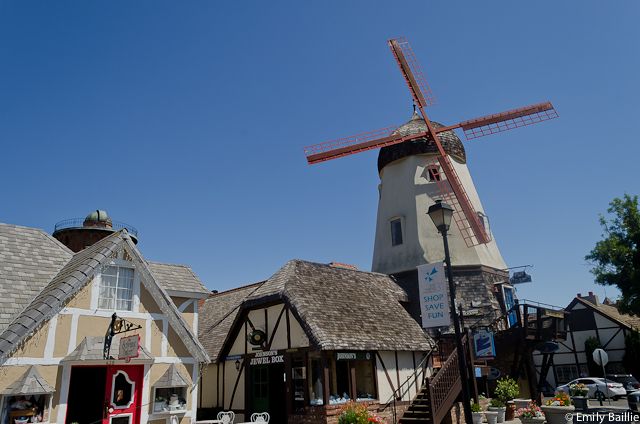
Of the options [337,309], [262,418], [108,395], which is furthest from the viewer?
[337,309]

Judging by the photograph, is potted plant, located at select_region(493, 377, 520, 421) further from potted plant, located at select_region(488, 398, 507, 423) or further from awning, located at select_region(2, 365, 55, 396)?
awning, located at select_region(2, 365, 55, 396)

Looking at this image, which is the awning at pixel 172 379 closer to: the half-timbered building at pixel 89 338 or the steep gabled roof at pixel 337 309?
the half-timbered building at pixel 89 338

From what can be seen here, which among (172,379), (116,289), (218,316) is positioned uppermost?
(218,316)

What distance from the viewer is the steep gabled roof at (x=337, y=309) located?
16391mm

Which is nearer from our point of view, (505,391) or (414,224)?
(505,391)

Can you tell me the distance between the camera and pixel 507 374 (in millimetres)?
21812

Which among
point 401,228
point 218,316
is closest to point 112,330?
point 218,316

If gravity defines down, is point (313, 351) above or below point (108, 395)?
above

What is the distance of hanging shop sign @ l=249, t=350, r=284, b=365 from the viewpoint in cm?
1715

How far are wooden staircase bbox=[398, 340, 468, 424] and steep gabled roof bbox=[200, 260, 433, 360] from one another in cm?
170

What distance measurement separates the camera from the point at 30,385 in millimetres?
10477

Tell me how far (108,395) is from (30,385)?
1953 millimetres

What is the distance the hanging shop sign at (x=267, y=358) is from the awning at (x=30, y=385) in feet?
25.9

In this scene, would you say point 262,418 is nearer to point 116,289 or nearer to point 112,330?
point 112,330
